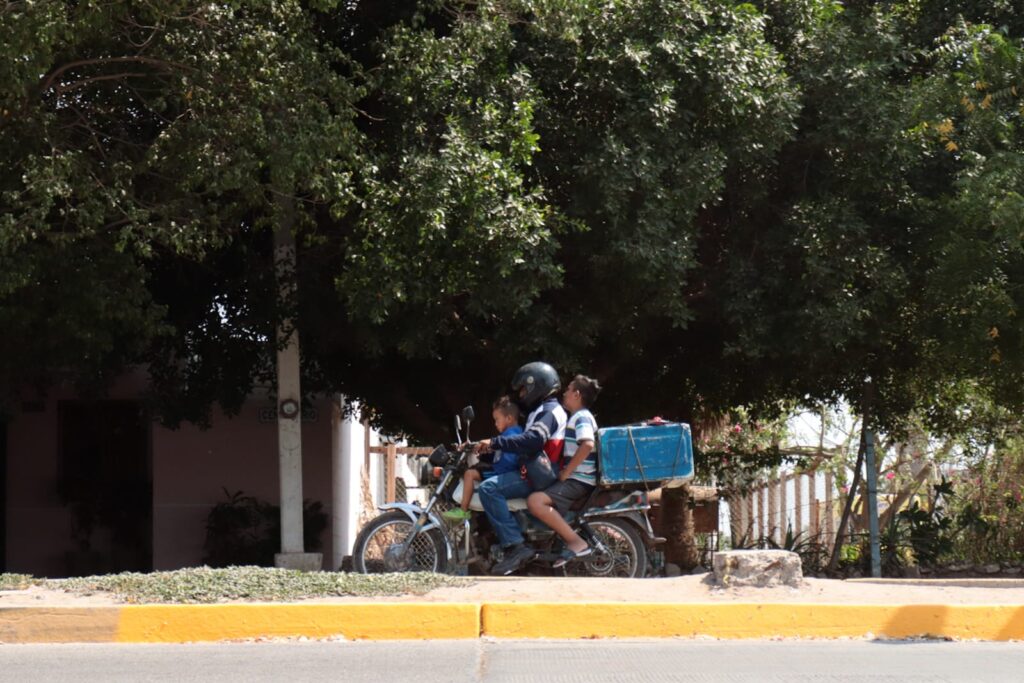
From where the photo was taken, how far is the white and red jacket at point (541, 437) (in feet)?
31.8

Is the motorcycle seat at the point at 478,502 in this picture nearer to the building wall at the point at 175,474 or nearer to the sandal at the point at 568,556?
the sandal at the point at 568,556

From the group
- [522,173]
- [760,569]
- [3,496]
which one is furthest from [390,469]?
[760,569]

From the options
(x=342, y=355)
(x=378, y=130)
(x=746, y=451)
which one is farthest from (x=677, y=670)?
(x=746, y=451)

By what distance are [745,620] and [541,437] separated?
2421mm

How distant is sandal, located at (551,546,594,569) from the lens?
985 cm

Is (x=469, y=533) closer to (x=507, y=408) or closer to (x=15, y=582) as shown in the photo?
(x=507, y=408)

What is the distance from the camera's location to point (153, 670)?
21.9 ft

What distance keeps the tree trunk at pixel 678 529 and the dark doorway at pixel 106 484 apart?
19.4ft

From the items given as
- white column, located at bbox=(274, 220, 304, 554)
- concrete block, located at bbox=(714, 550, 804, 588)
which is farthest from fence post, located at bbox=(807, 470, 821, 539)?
concrete block, located at bbox=(714, 550, 804, 588)

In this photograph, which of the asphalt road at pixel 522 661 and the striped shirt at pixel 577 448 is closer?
the asphalt road at pixel 522 661

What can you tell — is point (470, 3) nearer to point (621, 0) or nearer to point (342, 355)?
point (621, 0)

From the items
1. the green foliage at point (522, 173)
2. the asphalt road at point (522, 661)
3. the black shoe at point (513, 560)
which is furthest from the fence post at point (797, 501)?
the asphalt road at point (522, 661)

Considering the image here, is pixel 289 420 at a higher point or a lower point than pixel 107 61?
lower

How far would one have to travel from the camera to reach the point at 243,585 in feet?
27.0
